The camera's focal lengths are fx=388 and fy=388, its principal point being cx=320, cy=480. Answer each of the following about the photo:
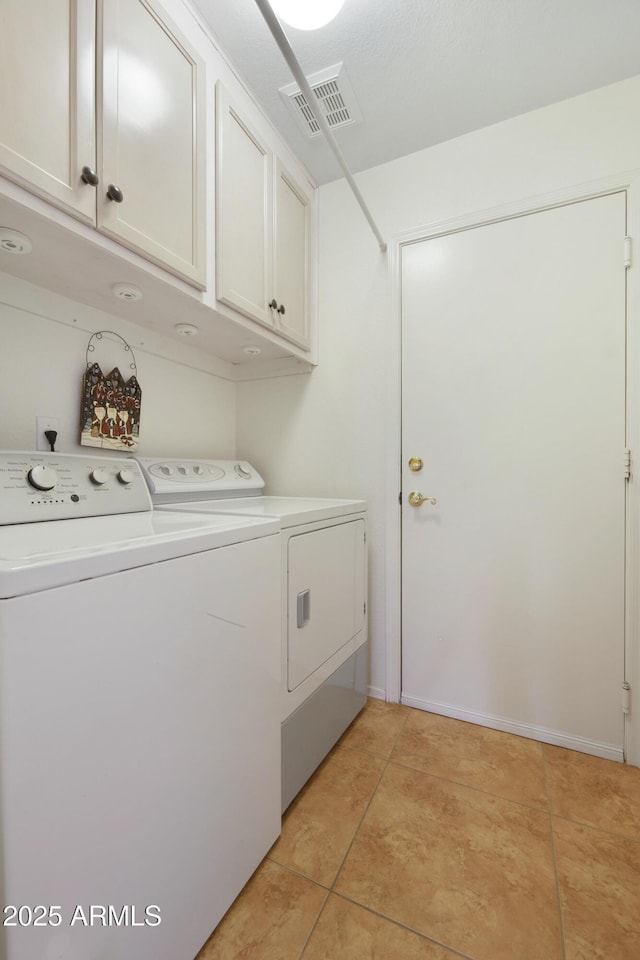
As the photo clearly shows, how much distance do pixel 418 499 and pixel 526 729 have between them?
1017 millimetres

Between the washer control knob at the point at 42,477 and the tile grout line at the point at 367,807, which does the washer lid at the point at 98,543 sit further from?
the tile grout line at the point at 367,807

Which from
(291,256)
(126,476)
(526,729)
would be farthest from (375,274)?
(526,729)

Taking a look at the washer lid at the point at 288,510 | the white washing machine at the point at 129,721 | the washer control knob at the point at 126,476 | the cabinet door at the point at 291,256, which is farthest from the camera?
the cabinet door at the point at 291,256

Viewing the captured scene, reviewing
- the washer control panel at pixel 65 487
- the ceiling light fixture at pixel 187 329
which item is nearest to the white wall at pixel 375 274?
the ceiling light fixture at pixel 187 329

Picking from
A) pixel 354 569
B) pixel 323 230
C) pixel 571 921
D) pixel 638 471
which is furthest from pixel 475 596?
pixel 323 230

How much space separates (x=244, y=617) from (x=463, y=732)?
1.25 meters

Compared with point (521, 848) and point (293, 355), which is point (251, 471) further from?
point (521, 848)

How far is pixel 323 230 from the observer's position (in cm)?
199

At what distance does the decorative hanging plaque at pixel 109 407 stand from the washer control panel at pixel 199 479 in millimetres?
127

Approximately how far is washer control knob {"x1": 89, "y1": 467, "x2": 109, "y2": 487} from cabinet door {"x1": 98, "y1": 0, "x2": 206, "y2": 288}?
2.12 ft

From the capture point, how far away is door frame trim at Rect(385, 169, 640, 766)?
4.63 feet

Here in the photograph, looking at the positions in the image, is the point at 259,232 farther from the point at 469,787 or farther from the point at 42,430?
the point at 469,787

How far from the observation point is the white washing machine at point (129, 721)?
0.52 m

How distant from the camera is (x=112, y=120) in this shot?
97cm
